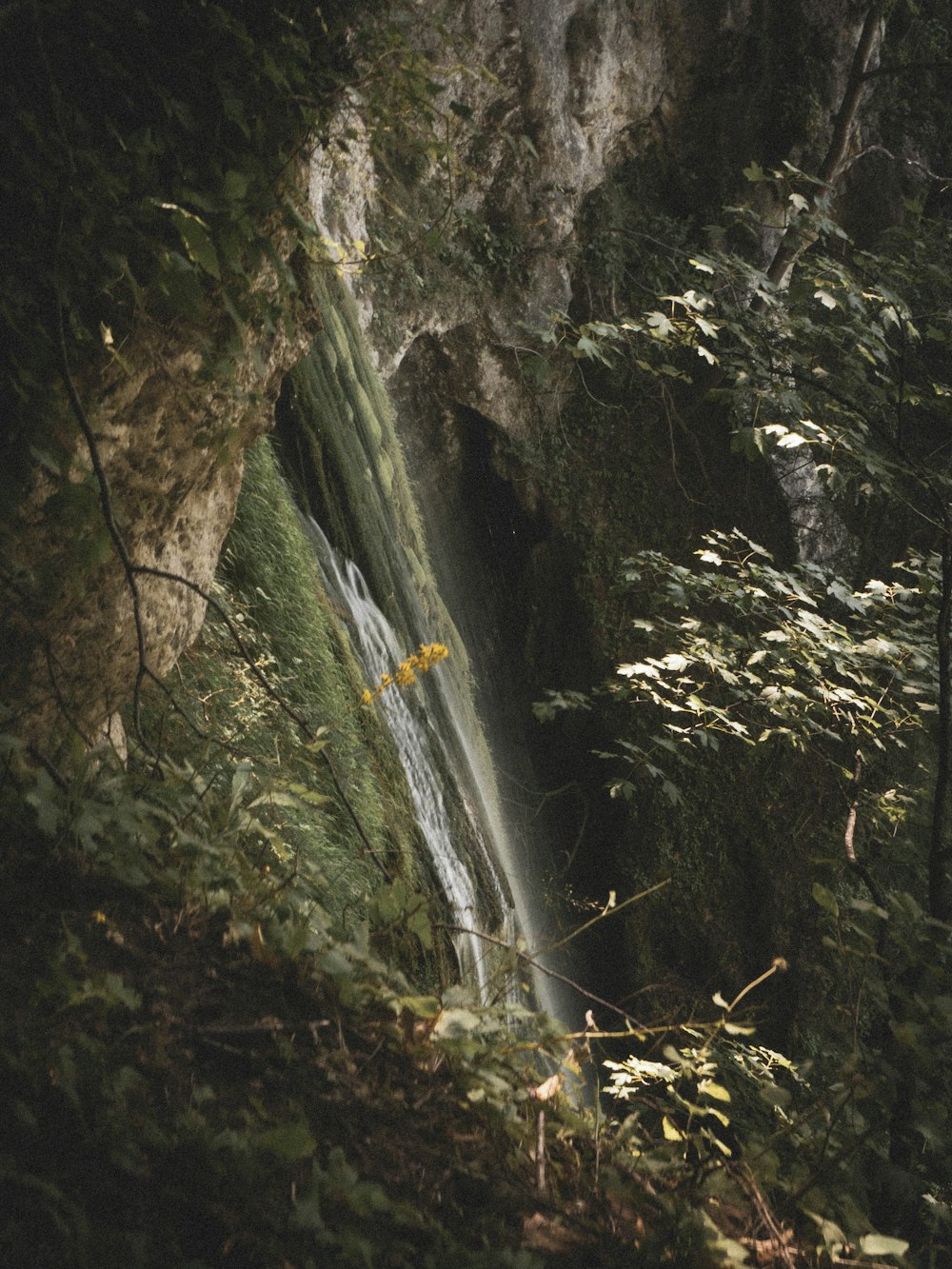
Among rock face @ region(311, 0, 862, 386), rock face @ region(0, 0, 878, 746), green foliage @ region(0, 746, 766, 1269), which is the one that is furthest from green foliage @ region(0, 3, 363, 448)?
rock face @ region(311, 0, 862, 386)

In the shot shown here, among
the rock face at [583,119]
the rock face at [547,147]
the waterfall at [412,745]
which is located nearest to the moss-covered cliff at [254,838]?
the waterfall at [412,745]

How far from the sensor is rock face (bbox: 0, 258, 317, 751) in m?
2.09

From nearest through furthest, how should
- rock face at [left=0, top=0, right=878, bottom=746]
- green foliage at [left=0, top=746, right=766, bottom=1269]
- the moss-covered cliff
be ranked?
green foliage at [left=0, top=746, right=766, bottom=1269]
the moss-covered cliff
rock face at [left=0, top=0, right=878, bottom=746]

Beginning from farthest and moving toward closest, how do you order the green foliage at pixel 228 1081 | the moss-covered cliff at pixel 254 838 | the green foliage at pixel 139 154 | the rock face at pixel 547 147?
the rock face at pixel 547 147 → the green foliage at pixel 139 154 → the moss-covered cliff at pixel 254 838 → the green foliage at pixel 228 1081

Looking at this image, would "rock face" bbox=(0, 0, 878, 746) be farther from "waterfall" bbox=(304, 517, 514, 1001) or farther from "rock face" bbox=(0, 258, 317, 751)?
"waterfall" bbox=(304, 517, 514, 1001)

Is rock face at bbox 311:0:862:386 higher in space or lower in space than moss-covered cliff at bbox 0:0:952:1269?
higher

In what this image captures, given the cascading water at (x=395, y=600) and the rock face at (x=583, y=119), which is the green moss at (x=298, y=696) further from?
the rock face at (x=583, y=119)

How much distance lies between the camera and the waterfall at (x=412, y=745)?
14.5ft

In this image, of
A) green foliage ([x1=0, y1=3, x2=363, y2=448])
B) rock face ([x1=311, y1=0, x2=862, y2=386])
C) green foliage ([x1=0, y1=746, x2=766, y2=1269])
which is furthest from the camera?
rock face ([x1=311, y1=0, x2=862, y2=386])

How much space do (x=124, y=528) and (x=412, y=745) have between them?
2.66m

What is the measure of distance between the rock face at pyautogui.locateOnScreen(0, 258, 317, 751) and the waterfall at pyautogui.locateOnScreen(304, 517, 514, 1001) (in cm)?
184

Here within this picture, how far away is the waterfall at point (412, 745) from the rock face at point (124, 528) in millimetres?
1836

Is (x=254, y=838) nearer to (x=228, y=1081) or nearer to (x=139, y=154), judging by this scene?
(x=228, y=1081)

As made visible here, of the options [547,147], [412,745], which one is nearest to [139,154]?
[412,745]
